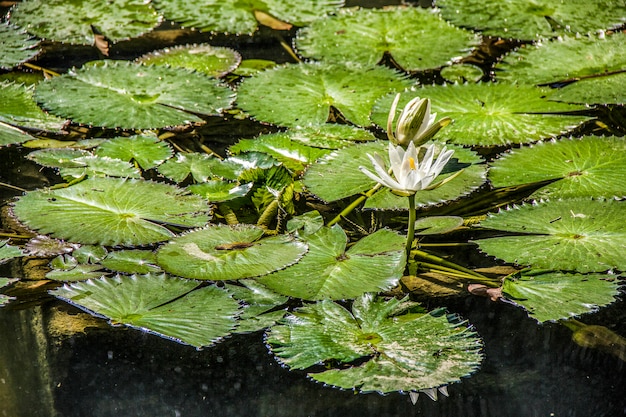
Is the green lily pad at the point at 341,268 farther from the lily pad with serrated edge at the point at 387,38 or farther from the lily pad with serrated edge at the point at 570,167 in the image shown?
the lily pad with serrated edge at the point at 387,38

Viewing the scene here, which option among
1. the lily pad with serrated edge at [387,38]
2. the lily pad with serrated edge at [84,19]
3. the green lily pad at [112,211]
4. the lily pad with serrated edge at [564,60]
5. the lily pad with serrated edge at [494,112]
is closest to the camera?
the green lily pad at [112,211]

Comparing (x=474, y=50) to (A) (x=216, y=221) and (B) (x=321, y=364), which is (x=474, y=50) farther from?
(B) (x=321, y=364)

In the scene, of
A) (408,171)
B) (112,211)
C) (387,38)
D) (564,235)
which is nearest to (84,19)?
(387,38)

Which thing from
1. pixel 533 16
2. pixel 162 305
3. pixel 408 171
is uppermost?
pixel 408 171

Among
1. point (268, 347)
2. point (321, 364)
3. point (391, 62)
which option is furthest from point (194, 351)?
point (391, 62)

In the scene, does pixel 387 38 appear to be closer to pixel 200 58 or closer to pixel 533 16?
pixel 533 16

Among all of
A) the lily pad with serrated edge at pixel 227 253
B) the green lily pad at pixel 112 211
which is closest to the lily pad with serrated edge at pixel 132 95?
the green lily pad at pixel 112 211
